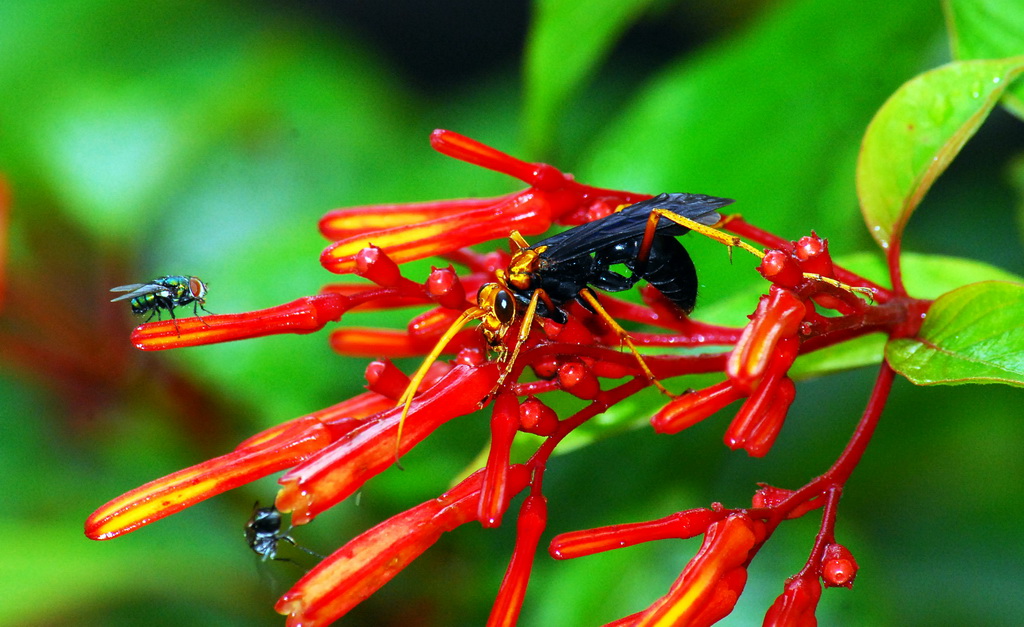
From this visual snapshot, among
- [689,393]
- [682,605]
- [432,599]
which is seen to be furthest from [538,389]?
[432,599]

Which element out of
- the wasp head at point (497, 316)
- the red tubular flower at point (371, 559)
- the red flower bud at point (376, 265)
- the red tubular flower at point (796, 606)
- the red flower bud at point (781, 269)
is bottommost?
the red tubular flower at point (796, 606)

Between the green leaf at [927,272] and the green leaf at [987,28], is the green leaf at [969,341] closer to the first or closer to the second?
the green leaf at [927,272]

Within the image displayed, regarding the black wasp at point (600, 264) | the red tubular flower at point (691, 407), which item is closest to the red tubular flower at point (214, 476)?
the black wasp at point (600, 264)

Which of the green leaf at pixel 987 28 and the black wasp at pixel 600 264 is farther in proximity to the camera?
the green leaf at pixel 987 28

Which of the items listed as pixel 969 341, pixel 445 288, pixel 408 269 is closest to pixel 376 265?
pixel 445 288

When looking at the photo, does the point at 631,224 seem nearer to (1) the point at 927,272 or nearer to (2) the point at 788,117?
(1) the point at 927,272

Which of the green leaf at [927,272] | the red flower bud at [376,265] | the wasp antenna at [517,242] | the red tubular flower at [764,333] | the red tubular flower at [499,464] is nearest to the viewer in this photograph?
the red tubular flower at [764,333]

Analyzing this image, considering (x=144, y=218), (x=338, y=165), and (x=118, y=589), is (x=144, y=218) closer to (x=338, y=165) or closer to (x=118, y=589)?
(x=338, y=165)
